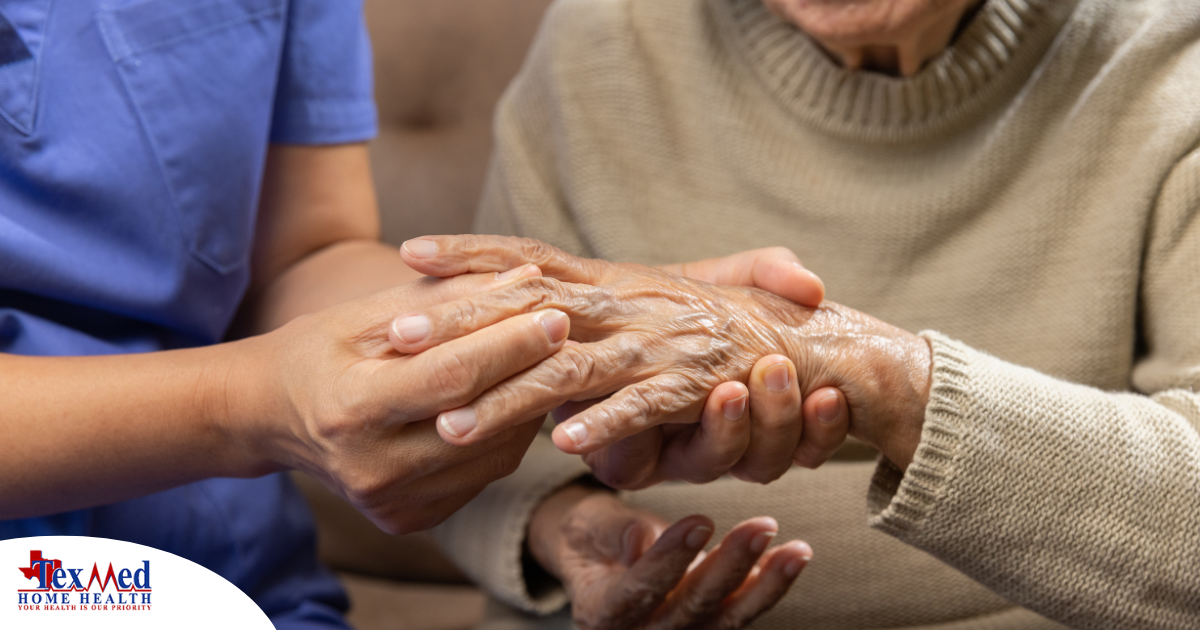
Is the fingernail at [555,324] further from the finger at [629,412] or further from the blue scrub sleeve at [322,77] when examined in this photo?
the blue scrub sleeve at [322,77]

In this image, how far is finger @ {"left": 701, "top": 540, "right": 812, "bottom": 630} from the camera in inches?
29.2

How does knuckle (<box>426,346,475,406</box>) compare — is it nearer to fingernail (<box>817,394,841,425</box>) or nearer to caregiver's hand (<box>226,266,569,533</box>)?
caregiver's hand (<box>226,266,569,533</box>)

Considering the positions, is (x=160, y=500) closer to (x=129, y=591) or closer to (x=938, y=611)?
(x=129, y=591)

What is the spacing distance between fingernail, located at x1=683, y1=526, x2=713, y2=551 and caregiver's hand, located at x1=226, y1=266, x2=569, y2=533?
0.54 feet

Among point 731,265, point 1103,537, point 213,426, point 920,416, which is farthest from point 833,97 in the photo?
point 213,426

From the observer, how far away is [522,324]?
0.59m

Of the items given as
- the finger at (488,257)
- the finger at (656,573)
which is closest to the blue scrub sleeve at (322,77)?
the finger at (488,257)

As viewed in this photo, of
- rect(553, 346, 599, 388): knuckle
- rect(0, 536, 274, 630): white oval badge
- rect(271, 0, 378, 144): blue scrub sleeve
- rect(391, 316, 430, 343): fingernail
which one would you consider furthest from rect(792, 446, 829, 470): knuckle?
rect(271, 0, 378, 144): blue scrub sleeve

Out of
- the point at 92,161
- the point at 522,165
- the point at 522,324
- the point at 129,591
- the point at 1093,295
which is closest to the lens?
the point at 129,591

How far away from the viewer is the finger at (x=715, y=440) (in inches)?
25.9

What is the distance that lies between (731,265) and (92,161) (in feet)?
1.73

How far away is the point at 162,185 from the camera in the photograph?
0.75 meters

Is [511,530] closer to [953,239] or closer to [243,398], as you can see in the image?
[243,398]

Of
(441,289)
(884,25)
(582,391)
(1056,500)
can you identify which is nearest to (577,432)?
(582,391)
